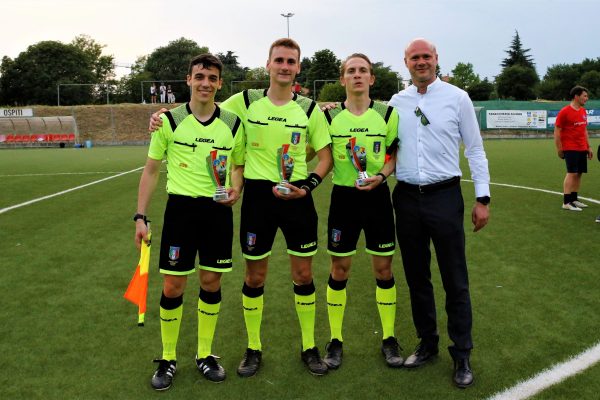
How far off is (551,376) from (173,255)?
279 cm

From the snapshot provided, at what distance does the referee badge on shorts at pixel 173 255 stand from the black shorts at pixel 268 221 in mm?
501

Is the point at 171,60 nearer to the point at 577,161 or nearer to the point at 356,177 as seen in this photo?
the point at 577,161

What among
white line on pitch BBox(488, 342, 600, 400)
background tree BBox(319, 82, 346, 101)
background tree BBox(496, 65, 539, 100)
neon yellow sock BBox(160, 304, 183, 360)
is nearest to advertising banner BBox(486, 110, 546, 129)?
background tree BBox(319, 82, 346, 101)

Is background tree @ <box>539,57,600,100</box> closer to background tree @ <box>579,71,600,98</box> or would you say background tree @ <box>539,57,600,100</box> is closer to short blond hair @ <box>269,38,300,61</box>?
background tree @ <box>579,71,600,98</box>

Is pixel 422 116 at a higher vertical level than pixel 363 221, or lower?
higher

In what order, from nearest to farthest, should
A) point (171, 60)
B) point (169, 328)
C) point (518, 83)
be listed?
point (169, 328), point (518, 83), point (171, 60)

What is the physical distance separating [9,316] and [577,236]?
7.35 meters

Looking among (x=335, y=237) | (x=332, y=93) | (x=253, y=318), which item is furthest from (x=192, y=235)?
(x=332, y=93)

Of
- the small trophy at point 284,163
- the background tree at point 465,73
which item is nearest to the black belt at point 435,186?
the small trophy at point 284,163

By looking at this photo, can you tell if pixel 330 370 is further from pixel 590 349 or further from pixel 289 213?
pixel 590 349

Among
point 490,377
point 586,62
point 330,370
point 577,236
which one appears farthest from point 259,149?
point 586,62

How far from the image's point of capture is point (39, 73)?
70.6 metres

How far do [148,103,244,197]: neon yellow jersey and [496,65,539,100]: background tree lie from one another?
7454 centimetres

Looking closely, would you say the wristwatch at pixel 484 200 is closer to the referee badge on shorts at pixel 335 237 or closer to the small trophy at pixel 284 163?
the referee badge on shorts at pixel 335 237
